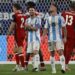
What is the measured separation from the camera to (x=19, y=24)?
14.9 m

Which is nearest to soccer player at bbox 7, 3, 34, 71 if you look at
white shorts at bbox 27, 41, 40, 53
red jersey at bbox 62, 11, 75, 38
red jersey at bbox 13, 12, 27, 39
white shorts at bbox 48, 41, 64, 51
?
red jersey at bbox 13, 12, 27, 39

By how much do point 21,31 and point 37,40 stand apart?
86 centimetres

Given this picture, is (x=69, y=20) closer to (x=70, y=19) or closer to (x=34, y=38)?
(x=70, y=19)

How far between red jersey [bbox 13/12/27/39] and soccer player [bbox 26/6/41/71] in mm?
591

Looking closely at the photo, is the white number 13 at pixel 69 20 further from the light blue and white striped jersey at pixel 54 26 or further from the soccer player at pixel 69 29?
the light blue and white striped jersey at pixel 54 26

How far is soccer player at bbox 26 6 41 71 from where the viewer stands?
1419cm

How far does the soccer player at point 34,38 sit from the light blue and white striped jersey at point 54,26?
56 centimetres

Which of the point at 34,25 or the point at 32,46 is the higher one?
the point at 34,25

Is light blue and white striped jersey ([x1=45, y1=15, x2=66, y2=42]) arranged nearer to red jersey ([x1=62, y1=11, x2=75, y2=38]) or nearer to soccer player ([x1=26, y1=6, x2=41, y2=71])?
soccer player ([x1=26, y1=6, x2=41, y2=71])

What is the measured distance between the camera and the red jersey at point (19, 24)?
14812mm

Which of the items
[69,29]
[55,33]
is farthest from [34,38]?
[69,29]

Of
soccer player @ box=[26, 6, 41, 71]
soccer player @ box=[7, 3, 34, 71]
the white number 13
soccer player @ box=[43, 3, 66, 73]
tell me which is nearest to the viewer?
soccer player @ box=[43, 3, 66, 73]

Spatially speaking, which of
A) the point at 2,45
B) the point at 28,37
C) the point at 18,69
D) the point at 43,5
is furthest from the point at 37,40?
the point at 43,5

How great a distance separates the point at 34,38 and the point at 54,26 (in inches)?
32.3
